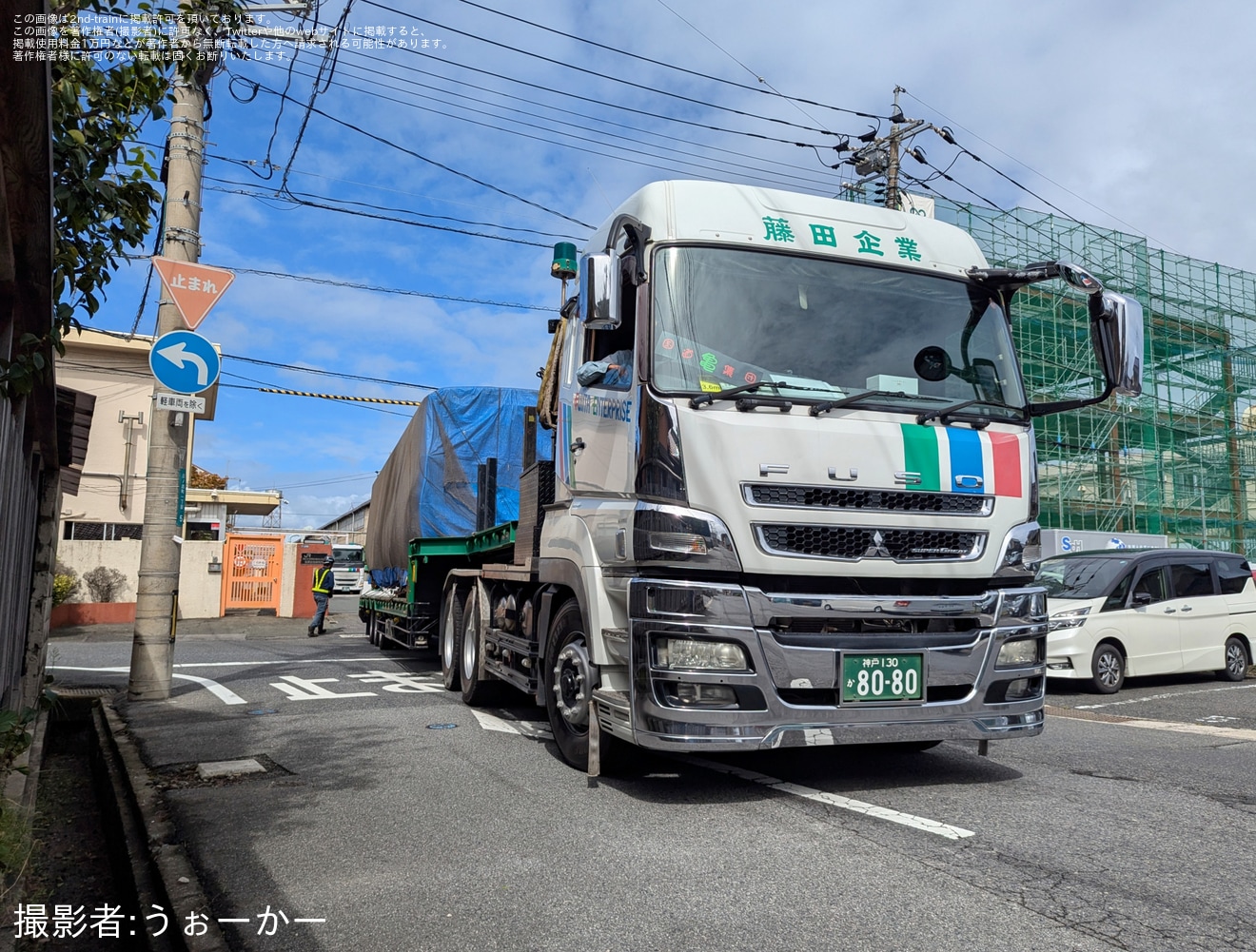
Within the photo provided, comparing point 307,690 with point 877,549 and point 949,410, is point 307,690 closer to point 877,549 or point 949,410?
point 877,549

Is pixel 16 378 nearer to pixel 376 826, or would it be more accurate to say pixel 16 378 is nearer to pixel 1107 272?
pixel 376 826

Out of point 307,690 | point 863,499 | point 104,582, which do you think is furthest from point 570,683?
point 104,582

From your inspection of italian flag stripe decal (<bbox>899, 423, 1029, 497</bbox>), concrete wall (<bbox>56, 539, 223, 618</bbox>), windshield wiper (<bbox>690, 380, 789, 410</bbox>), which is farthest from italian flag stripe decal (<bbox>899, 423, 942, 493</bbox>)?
concrete wall (<bbox>56, 539, 223, 618</bbox>)

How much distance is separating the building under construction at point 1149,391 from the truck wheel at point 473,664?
21935mm

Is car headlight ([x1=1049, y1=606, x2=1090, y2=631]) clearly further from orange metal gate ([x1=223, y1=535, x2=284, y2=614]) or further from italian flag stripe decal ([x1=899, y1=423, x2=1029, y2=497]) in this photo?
orange metal gate ([x1=223, y1=535, x2=284, y2=614])

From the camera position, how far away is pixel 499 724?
7266 mm

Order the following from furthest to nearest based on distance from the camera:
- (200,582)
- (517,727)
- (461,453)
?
(200,582) < (461,453) < (517,727)

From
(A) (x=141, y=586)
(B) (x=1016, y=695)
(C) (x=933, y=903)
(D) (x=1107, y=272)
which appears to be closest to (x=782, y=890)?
(C) (x=933, y=903)

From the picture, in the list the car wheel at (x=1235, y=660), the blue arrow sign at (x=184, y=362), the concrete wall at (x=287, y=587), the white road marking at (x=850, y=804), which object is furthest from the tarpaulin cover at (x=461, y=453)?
the concrete wall at (x=287, y=587)

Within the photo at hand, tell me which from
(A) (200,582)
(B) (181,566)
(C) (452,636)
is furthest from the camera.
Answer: (A) (200,582)

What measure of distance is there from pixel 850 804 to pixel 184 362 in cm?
695

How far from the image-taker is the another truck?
450 centimetres

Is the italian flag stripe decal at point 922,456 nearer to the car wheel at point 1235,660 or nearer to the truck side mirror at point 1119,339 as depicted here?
Result: the truck side mirror at point 1119,339

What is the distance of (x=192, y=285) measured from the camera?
872 cm
